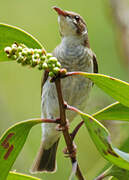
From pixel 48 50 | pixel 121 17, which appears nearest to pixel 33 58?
pixel 121 17

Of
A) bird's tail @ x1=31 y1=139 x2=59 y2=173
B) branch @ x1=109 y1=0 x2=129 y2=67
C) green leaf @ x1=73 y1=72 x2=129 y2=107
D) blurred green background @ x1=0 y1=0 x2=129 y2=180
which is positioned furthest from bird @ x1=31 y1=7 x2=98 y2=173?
blurred green background @ x1=0 y1=0 x2=129 y2=180

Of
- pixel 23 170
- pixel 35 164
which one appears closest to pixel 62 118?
pixel 35 164

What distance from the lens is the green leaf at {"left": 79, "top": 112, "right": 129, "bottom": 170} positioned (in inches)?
75.6

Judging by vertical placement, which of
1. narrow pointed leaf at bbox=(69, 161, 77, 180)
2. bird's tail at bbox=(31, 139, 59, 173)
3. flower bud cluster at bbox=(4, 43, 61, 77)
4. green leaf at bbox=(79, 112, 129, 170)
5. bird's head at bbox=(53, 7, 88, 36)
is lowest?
bird's tail at bbox=(31, 139, 59, 173)

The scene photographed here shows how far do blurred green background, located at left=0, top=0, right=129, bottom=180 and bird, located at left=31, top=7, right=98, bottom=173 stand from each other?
70.4 inches

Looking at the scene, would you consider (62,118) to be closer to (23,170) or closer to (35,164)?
(35,164)

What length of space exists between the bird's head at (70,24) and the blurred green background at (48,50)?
223 centimetres

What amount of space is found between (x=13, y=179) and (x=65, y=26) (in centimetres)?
169

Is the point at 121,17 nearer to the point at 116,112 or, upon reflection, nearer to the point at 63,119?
the point at 116,112

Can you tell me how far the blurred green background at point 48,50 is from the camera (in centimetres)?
609

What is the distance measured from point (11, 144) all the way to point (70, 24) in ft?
5.84

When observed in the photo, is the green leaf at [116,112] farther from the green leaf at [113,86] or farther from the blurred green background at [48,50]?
the blurred green background at [48,50]

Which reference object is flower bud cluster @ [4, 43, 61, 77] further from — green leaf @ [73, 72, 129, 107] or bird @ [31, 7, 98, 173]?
bird @ [31, 7, 98, 173]

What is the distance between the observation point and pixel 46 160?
3902 mm
